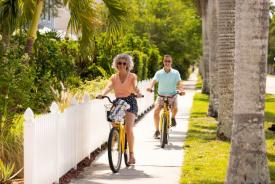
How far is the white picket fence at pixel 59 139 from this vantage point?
7.41 m

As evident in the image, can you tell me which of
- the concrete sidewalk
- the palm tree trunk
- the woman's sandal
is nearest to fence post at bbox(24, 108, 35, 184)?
the concrete sidewalk

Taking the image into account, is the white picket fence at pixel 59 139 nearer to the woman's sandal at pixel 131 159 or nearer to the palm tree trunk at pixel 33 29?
the woman's sandal at pixel 131 159

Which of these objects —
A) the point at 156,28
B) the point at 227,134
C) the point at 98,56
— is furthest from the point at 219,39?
the point at 156,28

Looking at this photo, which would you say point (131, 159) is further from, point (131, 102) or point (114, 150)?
point (131, 102)

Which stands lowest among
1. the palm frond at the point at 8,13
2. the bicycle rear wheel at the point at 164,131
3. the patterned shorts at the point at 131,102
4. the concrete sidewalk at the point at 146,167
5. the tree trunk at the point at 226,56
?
the concrete sidewalk at the point at 146,167

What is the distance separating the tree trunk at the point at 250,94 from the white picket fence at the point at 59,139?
222 centimetres

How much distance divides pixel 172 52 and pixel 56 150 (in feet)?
148

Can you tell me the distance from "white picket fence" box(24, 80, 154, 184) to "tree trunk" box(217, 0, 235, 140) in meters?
2.82

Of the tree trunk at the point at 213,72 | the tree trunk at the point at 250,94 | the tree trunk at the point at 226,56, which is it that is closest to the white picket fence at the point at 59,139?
the tree trunk at the point at 250,94

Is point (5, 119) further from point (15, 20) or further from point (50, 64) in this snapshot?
point (50, 64)

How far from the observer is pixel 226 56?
13.7 metres

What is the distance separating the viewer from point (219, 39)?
1391 centimetres

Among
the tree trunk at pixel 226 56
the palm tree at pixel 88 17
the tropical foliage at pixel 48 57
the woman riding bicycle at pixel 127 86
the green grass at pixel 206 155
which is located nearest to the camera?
the tropical foliage at pixel 48 57

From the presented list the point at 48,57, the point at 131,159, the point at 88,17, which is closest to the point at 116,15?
the point at 88,17
